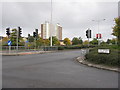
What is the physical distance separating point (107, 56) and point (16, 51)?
64.9 ft

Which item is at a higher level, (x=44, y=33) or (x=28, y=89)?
(x=44, y=33)

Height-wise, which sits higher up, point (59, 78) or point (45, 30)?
point (45, 30)

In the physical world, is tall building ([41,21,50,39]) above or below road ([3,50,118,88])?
above

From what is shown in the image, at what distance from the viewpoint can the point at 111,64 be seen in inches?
337

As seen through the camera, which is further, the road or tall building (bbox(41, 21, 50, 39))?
tall building (bbox(41, 21, 50, 39))

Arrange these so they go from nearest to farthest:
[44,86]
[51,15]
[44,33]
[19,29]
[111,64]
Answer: [44,86] < [111,64] < [19,29] < [51,15] < [44,33]

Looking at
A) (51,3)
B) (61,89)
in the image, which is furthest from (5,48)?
(61,89)

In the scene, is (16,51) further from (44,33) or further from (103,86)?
(44,33)

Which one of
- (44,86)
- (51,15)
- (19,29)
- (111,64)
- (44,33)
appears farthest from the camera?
(44,33)

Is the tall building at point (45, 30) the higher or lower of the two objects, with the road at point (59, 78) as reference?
higher

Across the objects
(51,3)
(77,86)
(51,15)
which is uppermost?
(51,3)

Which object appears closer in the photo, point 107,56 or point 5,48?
point 107,56

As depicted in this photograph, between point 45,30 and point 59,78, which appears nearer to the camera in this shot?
point 59,78

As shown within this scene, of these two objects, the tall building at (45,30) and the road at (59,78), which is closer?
the road at (59,78)
